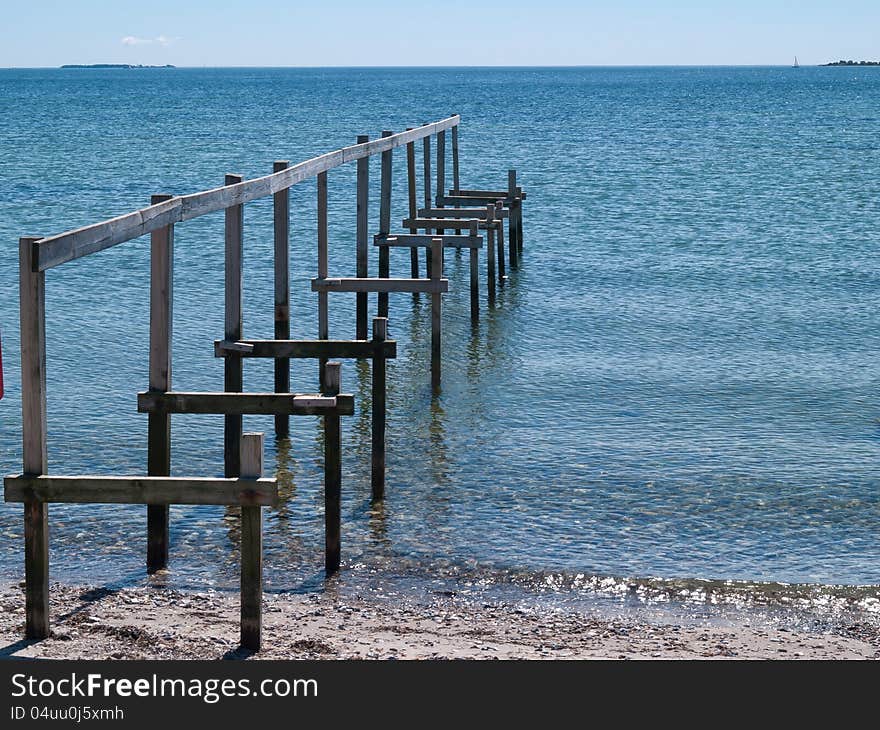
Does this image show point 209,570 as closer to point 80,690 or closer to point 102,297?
point 80,690

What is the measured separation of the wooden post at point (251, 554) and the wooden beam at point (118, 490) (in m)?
0.15

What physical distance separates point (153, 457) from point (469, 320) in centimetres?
1183

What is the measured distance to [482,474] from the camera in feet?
41.0

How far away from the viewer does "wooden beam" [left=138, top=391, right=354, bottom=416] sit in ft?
30.4

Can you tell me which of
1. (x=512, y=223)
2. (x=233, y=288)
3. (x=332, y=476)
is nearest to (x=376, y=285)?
(x=233, y=288)

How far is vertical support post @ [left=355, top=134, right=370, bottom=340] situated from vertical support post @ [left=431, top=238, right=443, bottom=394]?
2225 mm

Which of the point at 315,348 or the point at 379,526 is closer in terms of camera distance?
the point at 379,526

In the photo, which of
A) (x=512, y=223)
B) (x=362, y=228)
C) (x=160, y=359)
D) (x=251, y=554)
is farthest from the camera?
(x=512, y=223)

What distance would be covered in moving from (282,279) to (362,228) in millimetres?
4495

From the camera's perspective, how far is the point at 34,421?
7684 mm

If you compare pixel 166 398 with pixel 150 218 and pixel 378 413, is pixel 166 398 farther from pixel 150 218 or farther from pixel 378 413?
pixel 378 413

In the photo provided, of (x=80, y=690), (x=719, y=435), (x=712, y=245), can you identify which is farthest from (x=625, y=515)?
(x=712, y=245)

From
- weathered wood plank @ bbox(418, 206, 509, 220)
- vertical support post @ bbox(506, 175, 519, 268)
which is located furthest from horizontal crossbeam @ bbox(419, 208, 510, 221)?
vertical support post @ bbox(506, 175, 519, 268)

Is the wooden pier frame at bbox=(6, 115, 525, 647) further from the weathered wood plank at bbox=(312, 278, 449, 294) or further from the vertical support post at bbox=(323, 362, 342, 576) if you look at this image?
the weathered wood plank at bbox=(312, 278, 449, 294)
